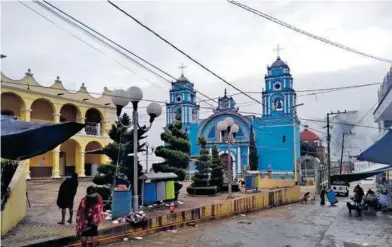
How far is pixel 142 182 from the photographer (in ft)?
42.8

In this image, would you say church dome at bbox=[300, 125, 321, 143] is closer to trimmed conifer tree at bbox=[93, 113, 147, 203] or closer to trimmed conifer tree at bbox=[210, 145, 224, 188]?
trimmed conifer tree at bbox=[210, 145, 224, 188]

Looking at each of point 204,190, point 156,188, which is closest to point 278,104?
point 204,190

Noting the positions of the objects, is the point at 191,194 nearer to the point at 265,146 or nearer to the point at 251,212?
the point at 251,212

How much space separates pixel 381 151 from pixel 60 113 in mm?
22650

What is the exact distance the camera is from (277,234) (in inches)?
429

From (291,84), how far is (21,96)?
2824 centimetres

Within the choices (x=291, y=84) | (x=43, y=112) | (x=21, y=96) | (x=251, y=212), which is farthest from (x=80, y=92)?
(x=291, y=84)

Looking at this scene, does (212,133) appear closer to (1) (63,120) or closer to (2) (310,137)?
(1) (63,120)

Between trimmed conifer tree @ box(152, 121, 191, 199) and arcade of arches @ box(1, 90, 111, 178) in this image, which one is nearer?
trimmed conifer tree @ box(152, 121, 191, 199)

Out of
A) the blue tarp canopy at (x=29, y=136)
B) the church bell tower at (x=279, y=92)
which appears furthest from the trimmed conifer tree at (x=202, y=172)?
the church bell tower at (x=279, y=92)

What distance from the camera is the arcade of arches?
82.4 feet

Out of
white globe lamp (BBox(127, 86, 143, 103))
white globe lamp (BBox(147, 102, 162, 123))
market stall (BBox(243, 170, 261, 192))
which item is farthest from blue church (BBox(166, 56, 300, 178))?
white globe lamp (BBox(127, 86, 143, 103))

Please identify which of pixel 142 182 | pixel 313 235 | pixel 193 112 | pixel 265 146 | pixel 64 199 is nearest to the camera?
pixel 64 199

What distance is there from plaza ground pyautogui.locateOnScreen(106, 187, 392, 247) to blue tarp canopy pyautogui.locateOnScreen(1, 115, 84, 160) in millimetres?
3177
